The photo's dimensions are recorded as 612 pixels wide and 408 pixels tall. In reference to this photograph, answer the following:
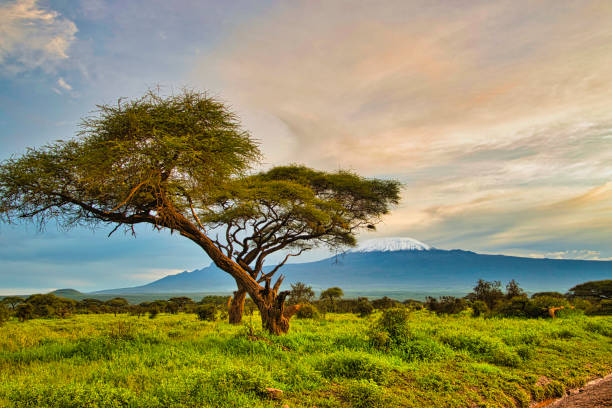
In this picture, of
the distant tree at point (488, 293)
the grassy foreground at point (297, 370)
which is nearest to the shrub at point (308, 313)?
the grassy foreground at point (297, 370)

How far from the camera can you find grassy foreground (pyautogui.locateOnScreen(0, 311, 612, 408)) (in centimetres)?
544

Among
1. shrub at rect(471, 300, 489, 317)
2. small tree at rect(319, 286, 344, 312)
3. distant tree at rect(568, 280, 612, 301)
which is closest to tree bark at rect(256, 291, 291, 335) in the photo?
shrub at rect(471, 300, 489, 317)

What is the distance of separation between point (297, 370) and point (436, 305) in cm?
2093

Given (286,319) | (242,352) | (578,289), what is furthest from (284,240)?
(578,289)

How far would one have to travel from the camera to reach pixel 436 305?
25.1 meters

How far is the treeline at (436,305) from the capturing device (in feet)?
63.0

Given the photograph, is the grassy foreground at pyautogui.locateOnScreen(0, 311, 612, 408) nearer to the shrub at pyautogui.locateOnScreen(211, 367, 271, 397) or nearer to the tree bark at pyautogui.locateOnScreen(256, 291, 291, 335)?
the shrub at pyautogui.locateOnScreen(211, 367, 271, 397)

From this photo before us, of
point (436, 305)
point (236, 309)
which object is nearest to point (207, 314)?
point (236, 309)

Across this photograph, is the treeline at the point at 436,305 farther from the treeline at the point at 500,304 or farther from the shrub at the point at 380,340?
the shrub at the point at 380,340

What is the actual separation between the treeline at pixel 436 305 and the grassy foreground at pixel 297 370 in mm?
4376

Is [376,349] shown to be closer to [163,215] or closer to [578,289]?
[163,215]

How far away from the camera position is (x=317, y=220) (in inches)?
669

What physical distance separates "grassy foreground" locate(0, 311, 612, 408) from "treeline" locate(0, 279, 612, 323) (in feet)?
14.4

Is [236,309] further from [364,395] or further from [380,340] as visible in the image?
[364,395]
